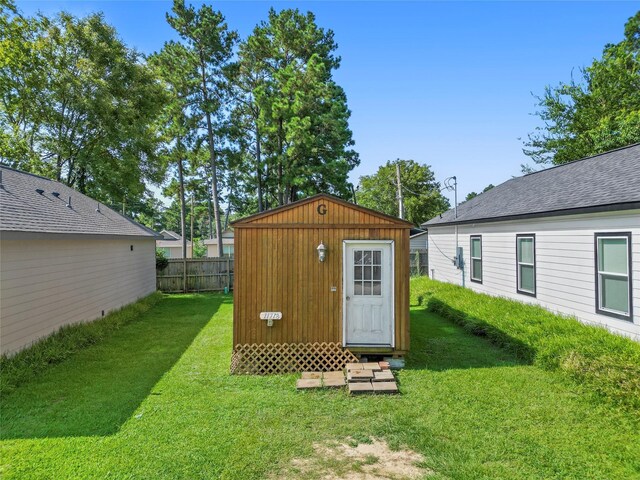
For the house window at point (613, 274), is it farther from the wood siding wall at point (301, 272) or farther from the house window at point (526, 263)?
the wood siding wall at point (301, 272)

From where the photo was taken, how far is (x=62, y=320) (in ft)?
24.3

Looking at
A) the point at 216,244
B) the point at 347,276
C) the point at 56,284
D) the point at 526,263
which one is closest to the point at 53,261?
the point at 56,284

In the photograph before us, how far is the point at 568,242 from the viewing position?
7.23 metres

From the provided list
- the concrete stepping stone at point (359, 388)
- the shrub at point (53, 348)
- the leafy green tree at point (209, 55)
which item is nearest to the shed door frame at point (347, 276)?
the concrete stepping stone at point (359, 388)

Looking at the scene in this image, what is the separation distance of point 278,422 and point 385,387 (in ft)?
5.57

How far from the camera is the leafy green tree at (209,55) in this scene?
18719 mm

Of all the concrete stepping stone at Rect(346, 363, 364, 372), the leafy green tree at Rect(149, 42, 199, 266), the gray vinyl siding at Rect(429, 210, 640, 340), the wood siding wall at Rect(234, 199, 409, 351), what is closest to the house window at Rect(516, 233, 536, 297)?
the gray vinyl siding at Rect(429, 210, 640, 340)

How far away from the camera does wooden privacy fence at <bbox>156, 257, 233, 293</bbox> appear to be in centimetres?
1573

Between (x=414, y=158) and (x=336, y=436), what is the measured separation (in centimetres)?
3414

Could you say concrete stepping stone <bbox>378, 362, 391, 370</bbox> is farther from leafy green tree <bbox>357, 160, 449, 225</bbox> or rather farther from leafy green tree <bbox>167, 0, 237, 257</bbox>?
leafy green tree <bbox>357, 160, 449, 225</bbox>

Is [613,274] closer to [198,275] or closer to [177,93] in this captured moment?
[198,275]

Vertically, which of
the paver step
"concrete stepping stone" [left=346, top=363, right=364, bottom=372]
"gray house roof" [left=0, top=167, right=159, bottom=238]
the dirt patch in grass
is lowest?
the dirt patch in grass

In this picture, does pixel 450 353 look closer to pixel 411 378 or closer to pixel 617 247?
pixel 411 378

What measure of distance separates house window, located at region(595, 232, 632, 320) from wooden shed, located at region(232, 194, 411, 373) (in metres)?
3.55
